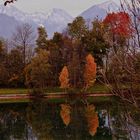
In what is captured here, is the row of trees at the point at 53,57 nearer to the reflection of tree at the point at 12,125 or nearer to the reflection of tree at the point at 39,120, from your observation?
the reflection of tree at the point at 39,120

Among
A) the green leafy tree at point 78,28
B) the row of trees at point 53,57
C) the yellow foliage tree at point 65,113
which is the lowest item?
the yellow foliage tree at point 65,113

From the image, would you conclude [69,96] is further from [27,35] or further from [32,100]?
[27,35]

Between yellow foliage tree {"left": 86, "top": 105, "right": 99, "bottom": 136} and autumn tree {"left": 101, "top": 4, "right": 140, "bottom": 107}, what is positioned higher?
autumn tree {"left": 101, "top": 4, "right": 140, "bottom": 107}

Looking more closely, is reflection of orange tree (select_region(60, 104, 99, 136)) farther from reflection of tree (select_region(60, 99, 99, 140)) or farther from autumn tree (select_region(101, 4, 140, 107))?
Result: autumn tree (select_region(101, 4, 140, 107))

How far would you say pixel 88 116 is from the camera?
3147 centimetres

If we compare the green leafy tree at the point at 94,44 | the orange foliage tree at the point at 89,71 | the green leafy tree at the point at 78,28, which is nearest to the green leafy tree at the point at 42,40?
the green leafy tree at the point at 78,28

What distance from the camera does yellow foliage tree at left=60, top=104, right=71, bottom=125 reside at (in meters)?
29.9

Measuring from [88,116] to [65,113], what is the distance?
116 inches

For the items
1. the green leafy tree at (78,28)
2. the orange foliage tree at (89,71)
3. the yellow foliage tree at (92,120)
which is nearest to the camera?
the yellow foliage tree at (92,120)

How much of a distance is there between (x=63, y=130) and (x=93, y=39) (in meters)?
32.5

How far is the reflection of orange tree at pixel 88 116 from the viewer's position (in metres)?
26.5

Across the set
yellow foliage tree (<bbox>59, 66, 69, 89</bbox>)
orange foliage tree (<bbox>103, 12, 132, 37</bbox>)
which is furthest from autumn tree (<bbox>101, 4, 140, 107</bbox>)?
yellow foliage tree (<bbox>59, 66, 69, 89</bbox>)

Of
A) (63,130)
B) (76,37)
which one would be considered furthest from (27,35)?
(63,130)

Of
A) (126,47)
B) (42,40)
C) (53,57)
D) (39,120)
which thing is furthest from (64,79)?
(126,47)
